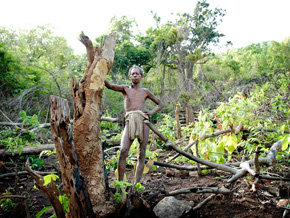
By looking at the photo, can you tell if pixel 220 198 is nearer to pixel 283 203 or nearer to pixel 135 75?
pixel 283 203

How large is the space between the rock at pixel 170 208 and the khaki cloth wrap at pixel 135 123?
90 cm

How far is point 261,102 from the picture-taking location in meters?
3.68

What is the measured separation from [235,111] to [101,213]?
2358 millimetres

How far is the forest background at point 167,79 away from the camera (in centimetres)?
366

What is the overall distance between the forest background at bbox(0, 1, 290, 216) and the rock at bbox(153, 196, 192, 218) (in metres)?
0.86

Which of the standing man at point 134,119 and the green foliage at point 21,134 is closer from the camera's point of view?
the standing man at point 134,119

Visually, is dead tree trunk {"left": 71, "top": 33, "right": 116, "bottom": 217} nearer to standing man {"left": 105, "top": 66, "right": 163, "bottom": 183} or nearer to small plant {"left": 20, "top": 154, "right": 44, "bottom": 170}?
standing man {"left": 105, "top": 66, "right": 163, "bottom": 183}

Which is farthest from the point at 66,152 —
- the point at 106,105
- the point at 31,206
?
the point at 106,105

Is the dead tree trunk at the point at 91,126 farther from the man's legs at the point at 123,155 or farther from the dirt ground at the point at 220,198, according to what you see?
the man's legs at the point at 123,155

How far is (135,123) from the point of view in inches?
117

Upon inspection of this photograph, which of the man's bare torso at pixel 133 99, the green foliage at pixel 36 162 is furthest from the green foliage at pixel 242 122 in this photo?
the green foliage at pixel 36 162

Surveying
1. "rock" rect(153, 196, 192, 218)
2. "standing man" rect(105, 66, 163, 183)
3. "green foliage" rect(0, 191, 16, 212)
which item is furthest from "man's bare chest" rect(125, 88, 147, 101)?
"green foliage" rect(0, 191, 16, 212)

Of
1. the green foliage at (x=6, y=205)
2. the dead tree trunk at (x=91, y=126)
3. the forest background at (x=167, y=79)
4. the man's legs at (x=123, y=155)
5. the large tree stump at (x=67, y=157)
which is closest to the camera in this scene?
the large tree stump at (x=67, y=157)

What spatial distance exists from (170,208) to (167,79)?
12401 mm
